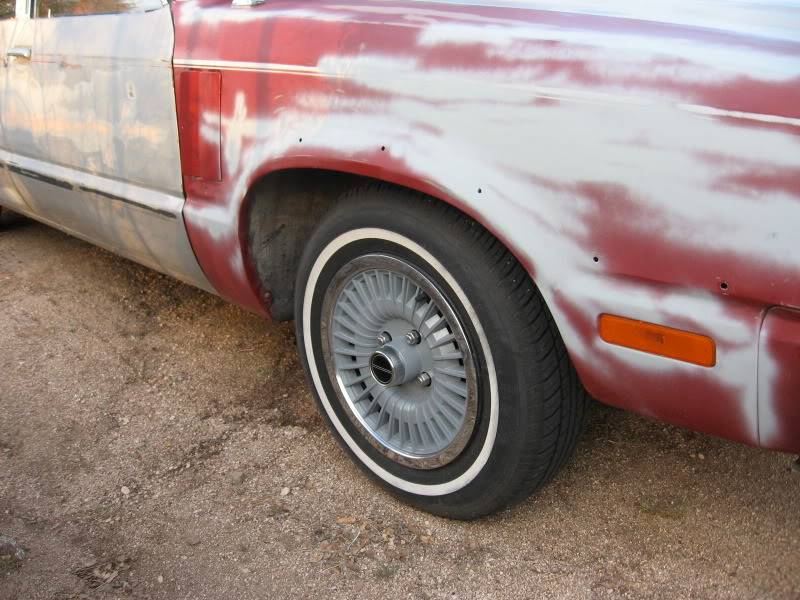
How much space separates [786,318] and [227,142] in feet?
5.14

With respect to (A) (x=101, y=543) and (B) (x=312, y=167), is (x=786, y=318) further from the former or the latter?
(A) (x=101, y=543)

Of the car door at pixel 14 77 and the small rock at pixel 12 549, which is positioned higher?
the car door at pixel 14 77

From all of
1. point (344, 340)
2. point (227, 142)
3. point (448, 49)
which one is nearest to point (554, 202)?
point (448, 49)

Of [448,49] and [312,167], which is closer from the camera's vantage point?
[448,49]

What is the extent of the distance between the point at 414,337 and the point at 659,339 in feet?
2.39

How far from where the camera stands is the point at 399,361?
2254 mm

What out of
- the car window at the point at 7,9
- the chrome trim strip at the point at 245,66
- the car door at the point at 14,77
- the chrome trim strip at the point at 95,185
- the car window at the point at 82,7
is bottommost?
the chrome trim strip at the point at 95,185

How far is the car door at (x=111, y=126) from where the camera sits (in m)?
2.61

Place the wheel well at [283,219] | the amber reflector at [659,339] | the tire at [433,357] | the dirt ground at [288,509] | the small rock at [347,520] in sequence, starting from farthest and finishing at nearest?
the wheel well at [283,219] → the small rock at [347,520] → the dirt ground at [288,509] → the tire at [433,357] → the amber reflector at [659,339]

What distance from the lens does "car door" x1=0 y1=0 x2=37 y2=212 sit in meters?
3.26

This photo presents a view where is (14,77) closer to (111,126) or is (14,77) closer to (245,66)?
(111,126)

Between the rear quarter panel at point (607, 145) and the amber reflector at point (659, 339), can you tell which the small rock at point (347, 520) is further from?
the amber reflector at point (659, 339)

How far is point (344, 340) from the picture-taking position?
7.94 feet

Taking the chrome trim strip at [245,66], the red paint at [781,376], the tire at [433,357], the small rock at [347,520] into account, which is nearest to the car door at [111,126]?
the chrome trim strip at [245,66]
